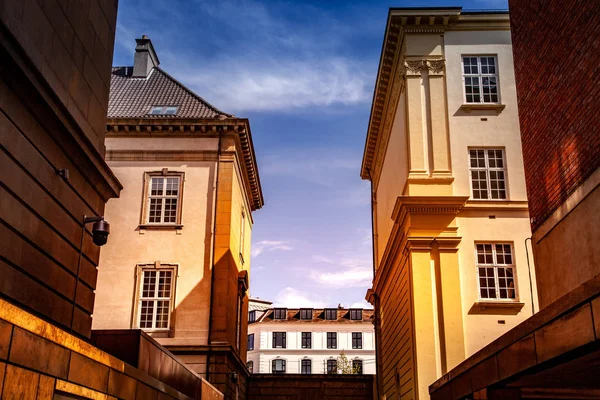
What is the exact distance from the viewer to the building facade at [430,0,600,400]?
11453 millimetres

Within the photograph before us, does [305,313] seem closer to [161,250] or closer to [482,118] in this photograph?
[161,250]

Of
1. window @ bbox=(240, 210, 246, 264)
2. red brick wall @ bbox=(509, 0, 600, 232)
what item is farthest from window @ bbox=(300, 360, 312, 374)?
red brick wall @ bbox=(509, 0, 600, 232)

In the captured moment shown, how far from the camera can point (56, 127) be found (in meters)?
13.2

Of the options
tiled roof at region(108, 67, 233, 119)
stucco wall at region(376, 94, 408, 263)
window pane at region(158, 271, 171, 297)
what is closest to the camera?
stucco wall at region(376, 94, 408, 263)

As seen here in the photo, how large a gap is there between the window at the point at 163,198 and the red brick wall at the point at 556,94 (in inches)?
749

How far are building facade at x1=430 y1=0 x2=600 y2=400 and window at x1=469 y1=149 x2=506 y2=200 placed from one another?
846 centimetres

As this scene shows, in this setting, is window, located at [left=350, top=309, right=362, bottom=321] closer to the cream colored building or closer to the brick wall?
the brick wall

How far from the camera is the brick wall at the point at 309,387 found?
4288cm

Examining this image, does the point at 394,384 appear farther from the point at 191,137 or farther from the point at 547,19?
the point at 547,19

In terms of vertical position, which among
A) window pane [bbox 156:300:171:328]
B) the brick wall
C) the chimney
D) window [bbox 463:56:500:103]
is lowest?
the brick wall

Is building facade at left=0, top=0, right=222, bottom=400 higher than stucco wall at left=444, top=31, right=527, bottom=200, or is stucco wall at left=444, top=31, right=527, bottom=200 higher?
stucco wall at left=444, top=31, right=527, bottom=200

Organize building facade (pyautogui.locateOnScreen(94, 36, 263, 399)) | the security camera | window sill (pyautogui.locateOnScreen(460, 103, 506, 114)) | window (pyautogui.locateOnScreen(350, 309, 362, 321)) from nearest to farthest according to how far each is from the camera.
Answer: the security camera
window sill (pyautogui.locateOnScreen(460, 103, 506, 114))
building facade (pyautogui.locateOnScreen(94, 36, 263, 399))
window (pyautogui.locateOnScreen(350, 309, 362, 321))

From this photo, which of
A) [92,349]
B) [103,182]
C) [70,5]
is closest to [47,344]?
[92,349]

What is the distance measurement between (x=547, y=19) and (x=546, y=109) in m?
2.17
